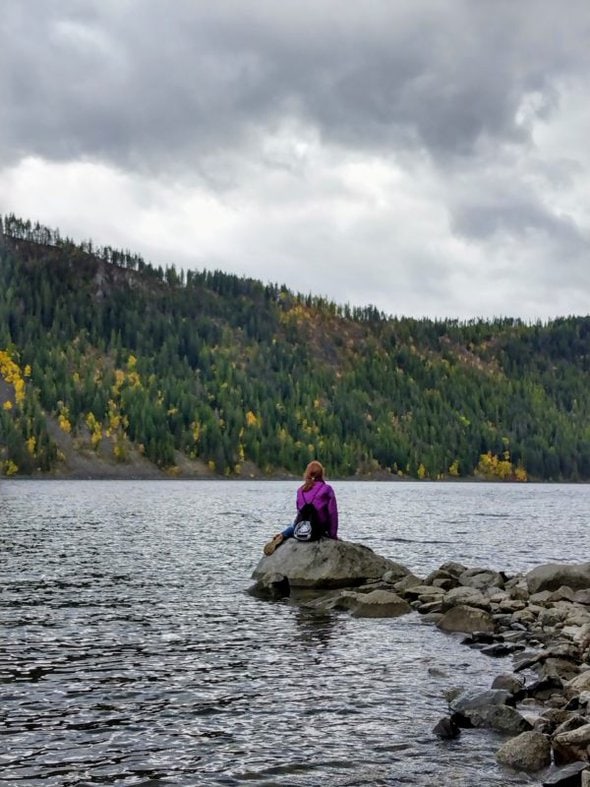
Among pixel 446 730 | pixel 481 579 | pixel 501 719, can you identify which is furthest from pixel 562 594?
A: pixel 446 730

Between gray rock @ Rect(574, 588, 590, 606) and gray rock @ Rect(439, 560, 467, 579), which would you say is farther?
gray rock @ Rect(439, 560, 467, 579)

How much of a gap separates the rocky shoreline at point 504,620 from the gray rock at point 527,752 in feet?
0.05

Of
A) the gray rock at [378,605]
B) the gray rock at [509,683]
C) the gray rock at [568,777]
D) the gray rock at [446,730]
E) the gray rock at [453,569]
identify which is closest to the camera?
the gray rock at [568,777]

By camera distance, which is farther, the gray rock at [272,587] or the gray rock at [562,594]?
the gray rock at [272,587]

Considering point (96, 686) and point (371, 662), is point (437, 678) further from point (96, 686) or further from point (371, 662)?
point (96, 686)

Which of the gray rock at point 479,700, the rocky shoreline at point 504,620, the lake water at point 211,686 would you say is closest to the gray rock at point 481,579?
the rocky shoreline at point 504,620

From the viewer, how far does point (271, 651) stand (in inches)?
821

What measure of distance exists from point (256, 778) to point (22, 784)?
327 cm

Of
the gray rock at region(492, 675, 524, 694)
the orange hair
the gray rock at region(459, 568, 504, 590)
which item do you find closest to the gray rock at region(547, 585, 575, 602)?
the gray rock at region(459, 568, 504, 590)

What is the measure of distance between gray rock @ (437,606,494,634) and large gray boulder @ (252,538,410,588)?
20.8 feet

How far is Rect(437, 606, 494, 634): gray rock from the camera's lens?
2536cm

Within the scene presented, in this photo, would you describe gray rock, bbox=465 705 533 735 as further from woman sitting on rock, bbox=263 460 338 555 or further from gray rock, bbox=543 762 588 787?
woman sitting on rock, bbox=263 460 338 555

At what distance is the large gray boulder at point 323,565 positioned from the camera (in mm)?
31375

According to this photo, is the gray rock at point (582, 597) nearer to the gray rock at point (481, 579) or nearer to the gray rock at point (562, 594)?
the gray rock at point (562, 594)
